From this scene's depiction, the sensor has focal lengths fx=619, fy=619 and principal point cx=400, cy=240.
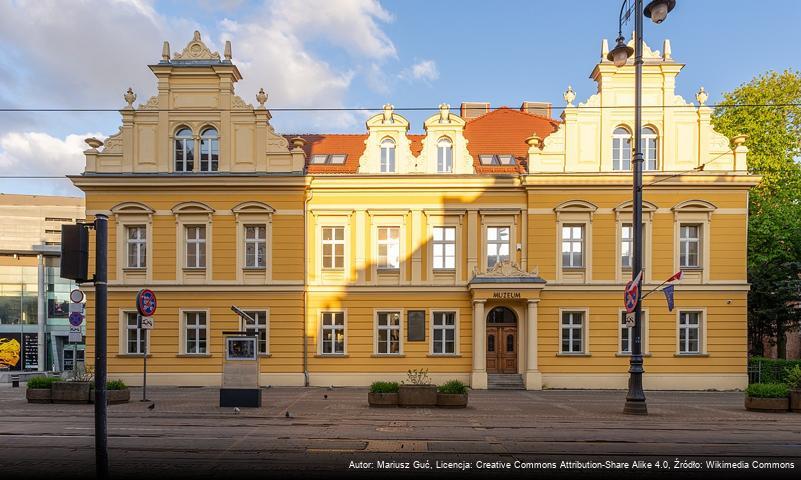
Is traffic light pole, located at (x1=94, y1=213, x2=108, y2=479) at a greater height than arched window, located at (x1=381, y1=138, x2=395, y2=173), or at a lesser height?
lesser

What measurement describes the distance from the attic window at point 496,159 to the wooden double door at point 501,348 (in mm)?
7375

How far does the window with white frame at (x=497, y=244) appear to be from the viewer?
87.1 feet

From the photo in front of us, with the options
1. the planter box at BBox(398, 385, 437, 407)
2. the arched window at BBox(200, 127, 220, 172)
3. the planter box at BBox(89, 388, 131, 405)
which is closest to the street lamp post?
the planter box at BBox(398, 385, 437, 407)

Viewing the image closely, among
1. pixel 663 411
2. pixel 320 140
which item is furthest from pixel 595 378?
pixel 320 140

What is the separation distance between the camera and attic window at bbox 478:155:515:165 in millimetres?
28297

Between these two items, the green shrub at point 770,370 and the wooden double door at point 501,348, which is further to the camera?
the green shrub at point 770,370

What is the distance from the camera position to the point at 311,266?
87.7 feet

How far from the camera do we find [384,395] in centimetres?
1822

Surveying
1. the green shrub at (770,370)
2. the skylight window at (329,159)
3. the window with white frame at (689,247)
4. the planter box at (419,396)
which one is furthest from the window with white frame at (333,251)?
the green shrub at (770,370)

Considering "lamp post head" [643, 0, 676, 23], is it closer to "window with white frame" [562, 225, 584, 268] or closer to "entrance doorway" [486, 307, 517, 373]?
"window with white frame" [562, 225, 584, 268]

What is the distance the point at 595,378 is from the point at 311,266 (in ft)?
42.2

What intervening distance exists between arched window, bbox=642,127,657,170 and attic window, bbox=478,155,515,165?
564 cm

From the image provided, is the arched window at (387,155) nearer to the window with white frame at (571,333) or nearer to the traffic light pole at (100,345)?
the window with white frame at (571,333)

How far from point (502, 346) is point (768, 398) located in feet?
34.9
